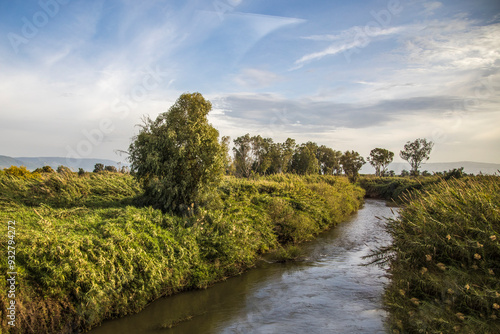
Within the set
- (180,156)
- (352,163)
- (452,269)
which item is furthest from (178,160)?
(352,163)

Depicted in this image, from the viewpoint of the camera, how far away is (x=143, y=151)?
12617 mm

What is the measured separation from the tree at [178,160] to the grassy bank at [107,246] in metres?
1.05

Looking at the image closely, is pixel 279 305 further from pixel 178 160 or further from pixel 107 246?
pixel 178 160

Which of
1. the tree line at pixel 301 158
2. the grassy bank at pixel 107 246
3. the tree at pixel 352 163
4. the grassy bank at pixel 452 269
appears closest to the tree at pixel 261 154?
the tree line at pixel 301 158

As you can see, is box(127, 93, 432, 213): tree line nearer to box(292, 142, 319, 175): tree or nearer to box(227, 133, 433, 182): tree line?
box(227, 133, 433, 182): tree line

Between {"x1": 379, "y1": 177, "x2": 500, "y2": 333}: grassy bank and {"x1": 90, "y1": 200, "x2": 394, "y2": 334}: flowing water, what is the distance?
1.40 metres

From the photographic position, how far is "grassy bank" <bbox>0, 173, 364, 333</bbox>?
22.8ft

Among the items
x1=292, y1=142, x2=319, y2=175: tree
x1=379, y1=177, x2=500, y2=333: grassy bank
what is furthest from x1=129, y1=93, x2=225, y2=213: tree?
x1=292, y1=142, x2=319, y2=175: tree

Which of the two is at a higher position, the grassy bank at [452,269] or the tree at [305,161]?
the tree at [305,161]

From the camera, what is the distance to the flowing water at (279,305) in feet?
26.0

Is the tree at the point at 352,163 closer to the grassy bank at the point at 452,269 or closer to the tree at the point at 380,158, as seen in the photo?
the tree at the point at 380,158

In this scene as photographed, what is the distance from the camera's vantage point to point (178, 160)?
12.6 meters

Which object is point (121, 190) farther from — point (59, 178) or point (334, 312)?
point (334, 312)

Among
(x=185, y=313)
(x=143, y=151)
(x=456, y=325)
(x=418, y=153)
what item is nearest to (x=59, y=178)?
(x=143, y=151)
